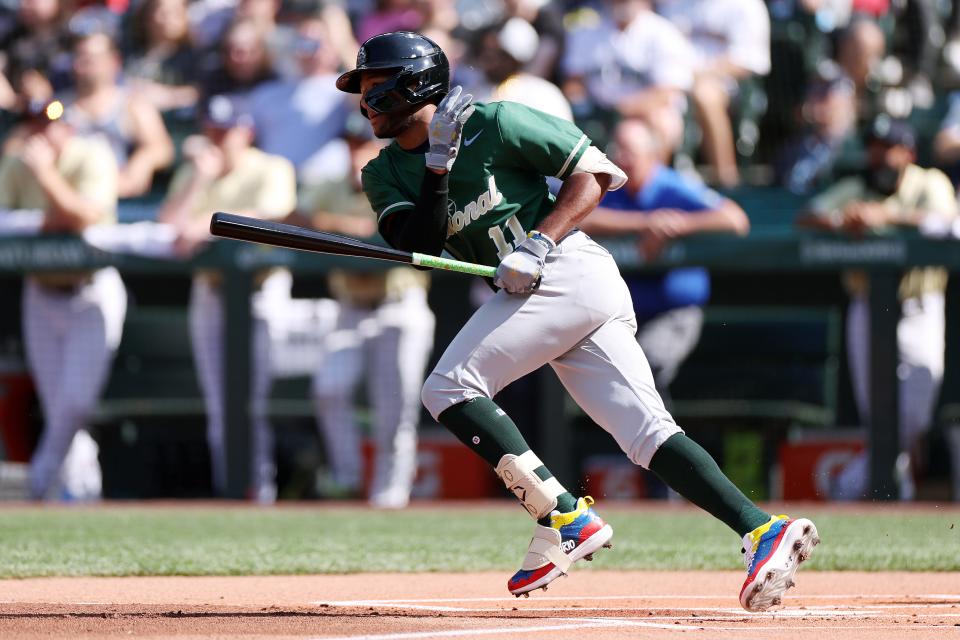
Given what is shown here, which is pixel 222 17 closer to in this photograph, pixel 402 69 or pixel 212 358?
pixel 212 358

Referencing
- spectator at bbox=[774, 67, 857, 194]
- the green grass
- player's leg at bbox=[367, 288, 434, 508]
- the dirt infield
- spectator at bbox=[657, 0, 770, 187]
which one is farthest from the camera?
spectator at bbox=[657, 0, 770, 187]

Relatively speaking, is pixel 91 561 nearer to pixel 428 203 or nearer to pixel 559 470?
pixel 428 203

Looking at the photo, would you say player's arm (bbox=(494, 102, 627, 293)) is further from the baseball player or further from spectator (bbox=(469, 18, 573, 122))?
spectator (bbox=(469, 18, 573, 122))

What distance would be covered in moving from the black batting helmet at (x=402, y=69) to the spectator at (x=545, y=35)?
5312mm

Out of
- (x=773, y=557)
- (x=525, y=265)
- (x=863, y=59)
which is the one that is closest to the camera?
(x=773, y=557)

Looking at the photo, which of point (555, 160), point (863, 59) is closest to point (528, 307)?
point (555, 160)

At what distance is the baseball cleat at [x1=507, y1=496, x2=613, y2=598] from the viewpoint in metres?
4.38

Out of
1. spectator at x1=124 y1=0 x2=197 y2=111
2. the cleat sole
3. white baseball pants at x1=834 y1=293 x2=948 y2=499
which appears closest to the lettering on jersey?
the cleat sole

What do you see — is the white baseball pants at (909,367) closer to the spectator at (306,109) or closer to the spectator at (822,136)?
the spectator at (822,136)

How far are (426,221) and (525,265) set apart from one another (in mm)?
330

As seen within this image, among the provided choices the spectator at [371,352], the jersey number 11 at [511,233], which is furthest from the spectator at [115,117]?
the jersey number 11 at [511,233]

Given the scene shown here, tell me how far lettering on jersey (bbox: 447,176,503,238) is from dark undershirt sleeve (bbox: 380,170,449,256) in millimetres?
55

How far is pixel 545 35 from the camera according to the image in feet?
32.9

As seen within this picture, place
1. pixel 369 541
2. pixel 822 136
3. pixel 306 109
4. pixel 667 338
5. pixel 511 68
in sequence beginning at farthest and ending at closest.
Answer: pixel 306 109 < pixel 822 136 < pixel 511 68 < pixel 667 338 < pixel 369 541
